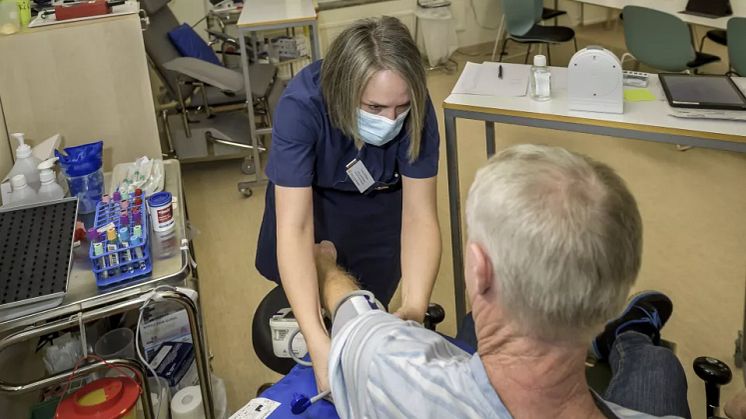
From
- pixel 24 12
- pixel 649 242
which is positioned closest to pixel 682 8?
pixel 649 242

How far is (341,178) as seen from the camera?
172 cm

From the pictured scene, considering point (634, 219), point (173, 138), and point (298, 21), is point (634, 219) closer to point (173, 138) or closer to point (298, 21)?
point (298, 21)

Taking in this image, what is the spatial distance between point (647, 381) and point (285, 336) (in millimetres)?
780

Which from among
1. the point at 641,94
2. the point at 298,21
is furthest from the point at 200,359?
the point at 298,21

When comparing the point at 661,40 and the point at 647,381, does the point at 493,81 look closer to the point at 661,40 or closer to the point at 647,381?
the point at 647,381

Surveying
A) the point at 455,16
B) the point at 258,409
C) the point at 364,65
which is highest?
the point at 364,65

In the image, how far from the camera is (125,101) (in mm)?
2252

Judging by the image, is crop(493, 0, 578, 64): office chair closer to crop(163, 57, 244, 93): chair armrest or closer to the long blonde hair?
crop(163, 57, 244, 93): chair armrest

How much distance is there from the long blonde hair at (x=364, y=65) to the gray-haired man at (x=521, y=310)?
1.81ft

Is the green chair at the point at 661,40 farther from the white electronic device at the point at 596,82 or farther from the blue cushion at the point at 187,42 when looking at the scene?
the blue cushion at the point at 187,42

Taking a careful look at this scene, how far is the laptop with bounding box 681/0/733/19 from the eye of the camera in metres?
4.09

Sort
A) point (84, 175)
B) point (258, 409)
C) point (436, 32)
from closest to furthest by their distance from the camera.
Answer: point (258, 409), point (84, 175), point (436, 32)

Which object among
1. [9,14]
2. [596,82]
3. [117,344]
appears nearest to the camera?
[117,344]

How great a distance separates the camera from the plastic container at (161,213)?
166 cm
